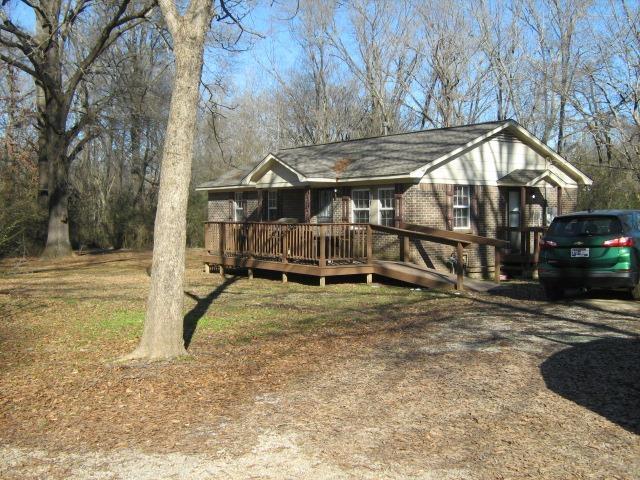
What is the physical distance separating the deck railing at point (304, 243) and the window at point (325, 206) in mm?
2578

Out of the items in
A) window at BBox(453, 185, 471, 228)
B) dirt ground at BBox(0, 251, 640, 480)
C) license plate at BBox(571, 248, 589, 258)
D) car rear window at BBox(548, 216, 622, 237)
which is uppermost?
window at BBox(453, 185, 471, 228)

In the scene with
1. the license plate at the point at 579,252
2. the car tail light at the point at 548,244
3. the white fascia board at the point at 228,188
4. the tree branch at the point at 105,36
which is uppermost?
the tree branch at the point at 105,36

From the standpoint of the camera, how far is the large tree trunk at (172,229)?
25.8 ft

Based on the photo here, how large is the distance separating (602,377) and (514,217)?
527 inches

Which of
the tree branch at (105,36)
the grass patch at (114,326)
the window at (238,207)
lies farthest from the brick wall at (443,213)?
the tree branch at (105,36)

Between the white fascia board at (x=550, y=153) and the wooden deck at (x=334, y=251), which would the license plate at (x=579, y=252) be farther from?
the white fascia board at (x=550, y=153)

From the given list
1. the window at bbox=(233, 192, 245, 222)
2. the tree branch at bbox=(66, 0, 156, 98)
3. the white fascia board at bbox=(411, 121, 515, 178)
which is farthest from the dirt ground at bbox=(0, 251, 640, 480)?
the tree branch at bbox=(66, 0, 156, 98)

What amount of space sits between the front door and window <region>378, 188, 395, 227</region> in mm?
3801

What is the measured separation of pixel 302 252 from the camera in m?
16.3

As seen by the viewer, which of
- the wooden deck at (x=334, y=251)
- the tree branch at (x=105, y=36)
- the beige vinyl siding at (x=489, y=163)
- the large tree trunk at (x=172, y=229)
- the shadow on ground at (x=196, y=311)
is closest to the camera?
the large tree trunk at (x=172, y=229)

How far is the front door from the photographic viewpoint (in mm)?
19312

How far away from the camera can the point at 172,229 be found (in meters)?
7.88

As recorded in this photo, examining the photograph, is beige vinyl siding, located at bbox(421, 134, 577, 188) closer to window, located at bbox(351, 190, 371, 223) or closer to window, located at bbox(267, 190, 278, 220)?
window, located at bbox(351, 190, 371, 223)

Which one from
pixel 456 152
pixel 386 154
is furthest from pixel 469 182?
pixel 386 154
